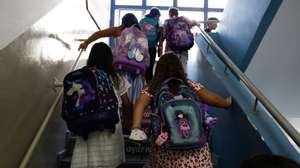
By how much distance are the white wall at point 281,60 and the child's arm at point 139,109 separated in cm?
287

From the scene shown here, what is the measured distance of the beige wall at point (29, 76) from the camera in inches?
113

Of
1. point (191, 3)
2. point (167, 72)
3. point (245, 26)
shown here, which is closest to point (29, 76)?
point (167, 72)

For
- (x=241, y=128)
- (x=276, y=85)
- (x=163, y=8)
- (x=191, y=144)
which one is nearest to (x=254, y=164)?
(x=191, y=144)

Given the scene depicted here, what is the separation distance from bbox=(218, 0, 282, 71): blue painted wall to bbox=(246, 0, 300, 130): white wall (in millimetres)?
347

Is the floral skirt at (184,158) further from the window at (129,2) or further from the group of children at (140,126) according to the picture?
the window at (129,2)

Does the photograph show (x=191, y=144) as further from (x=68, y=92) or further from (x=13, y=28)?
(x=13, y=28)

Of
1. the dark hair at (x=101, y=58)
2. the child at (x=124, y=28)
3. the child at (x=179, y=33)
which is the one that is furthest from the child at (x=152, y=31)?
the dark hair at (x=101, y=58)

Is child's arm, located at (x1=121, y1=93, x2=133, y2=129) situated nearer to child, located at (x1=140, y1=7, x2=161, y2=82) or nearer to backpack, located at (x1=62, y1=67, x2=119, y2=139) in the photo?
backpack, located at (x1=62, y1=67, x2=119, y2=139)

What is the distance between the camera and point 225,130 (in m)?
4.18

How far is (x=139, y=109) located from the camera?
3195 mm

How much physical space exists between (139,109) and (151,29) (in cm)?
280

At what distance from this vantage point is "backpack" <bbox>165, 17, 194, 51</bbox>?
566 centimetres

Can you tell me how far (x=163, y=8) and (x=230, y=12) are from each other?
714cm

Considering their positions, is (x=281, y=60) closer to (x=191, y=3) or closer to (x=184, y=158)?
(x=184, y=158)
